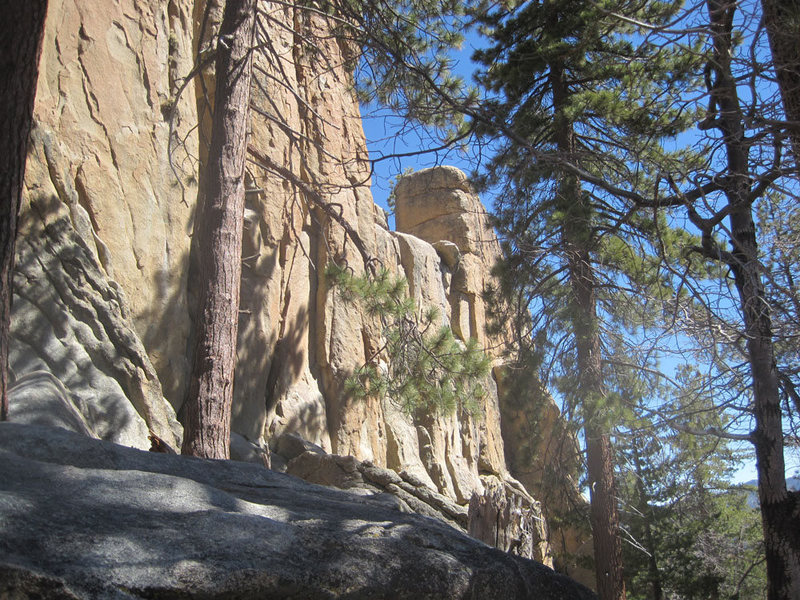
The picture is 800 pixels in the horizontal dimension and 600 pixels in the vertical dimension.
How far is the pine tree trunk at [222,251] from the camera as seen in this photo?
647 centimetres

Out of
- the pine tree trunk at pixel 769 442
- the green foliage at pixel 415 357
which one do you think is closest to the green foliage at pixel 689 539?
the green foliage at pixel 415 357

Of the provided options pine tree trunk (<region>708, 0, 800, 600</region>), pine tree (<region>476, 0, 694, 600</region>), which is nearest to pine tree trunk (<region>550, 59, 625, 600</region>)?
pine tree (<region>476, 0, 694, 600</region>)

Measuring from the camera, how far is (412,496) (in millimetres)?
10195

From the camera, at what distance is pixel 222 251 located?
7.05 meters

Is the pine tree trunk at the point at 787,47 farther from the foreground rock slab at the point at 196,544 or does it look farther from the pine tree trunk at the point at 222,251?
the pine tree trunk at the point at 222,251

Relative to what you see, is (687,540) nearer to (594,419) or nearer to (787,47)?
(594,419)

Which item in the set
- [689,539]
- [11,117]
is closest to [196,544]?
[11,117]

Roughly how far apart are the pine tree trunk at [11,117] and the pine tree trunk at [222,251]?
7.35 feet

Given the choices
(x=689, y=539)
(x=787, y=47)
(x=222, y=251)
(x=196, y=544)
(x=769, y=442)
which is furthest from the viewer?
(x=689, y=539)

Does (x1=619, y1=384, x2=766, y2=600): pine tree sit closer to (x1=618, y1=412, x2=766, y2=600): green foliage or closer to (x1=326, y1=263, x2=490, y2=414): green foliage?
(x1=618, y1=412, x2=766, y2=600): green foliage

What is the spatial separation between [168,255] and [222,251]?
3.03 metres

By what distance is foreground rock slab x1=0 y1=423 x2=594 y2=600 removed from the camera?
2.35m

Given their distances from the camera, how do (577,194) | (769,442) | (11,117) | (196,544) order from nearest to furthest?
(196,544) < (11,117) < (769,442) < (577,194)

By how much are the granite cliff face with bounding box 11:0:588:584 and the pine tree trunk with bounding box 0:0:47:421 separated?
152 centimetres
